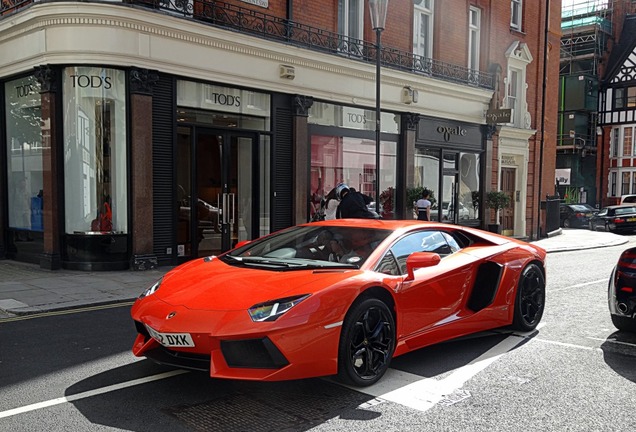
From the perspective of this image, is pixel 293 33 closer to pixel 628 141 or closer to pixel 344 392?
pixel 344 392

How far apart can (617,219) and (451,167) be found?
13463 millimetres

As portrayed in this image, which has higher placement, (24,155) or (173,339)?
(24,155)

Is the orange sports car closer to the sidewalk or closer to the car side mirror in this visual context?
the car side mirror

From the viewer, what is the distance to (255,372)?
401 cm

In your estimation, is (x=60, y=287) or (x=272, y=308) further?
(x=60, y=287)

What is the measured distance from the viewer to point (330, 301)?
430cm

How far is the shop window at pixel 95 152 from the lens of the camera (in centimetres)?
1091

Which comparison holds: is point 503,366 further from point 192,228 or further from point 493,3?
point 493,3

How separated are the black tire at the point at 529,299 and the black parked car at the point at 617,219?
79.6ft

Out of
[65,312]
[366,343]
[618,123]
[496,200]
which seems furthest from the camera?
[618,123]

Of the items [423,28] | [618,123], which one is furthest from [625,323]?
[618,123]

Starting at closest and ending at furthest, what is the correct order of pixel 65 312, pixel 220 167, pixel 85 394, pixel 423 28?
pixel 85 394
pixel 65 312
pixel 220 167
pixel 423 28

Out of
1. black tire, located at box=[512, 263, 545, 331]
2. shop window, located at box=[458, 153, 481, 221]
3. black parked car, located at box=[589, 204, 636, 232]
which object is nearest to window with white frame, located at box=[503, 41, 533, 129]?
shop window, located at box=[458, 153, 481, 221]

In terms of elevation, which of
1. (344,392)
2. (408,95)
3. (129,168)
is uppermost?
(408,95)
